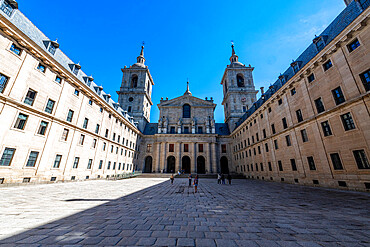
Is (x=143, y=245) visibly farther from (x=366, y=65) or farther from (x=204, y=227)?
(x=366, y=65)

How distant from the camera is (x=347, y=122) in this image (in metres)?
13.0

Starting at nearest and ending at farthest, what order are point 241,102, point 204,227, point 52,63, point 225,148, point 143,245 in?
point 143,245
point 204,227
point 52,63
point 225,148
point 241,102

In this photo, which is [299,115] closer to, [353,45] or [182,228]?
[353,45]

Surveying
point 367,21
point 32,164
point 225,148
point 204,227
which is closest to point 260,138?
point 225,148

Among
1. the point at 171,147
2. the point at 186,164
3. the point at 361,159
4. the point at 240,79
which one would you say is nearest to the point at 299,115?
the point at 361,159

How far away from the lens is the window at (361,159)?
11.6m

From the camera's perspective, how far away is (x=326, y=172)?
1447cm

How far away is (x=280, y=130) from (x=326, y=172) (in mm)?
7848

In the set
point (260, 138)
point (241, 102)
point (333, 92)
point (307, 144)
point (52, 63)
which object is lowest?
point (307, 144)

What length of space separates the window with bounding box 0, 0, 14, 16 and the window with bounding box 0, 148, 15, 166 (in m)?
12.4

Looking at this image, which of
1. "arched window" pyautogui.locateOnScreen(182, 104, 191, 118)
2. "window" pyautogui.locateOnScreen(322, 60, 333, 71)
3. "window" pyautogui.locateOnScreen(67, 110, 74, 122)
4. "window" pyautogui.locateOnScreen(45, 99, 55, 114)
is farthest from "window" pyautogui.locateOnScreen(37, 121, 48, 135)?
"arched window" pyautogui.locateOnScreen(182, 104, 191, 118)

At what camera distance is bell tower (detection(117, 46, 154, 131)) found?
145 feet

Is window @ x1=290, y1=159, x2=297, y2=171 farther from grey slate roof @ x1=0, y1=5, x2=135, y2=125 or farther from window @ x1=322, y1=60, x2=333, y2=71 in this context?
grey slate roof @ x1=0, y1=5, x2=135, y2=125

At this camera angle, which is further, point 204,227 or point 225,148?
point 225,148
